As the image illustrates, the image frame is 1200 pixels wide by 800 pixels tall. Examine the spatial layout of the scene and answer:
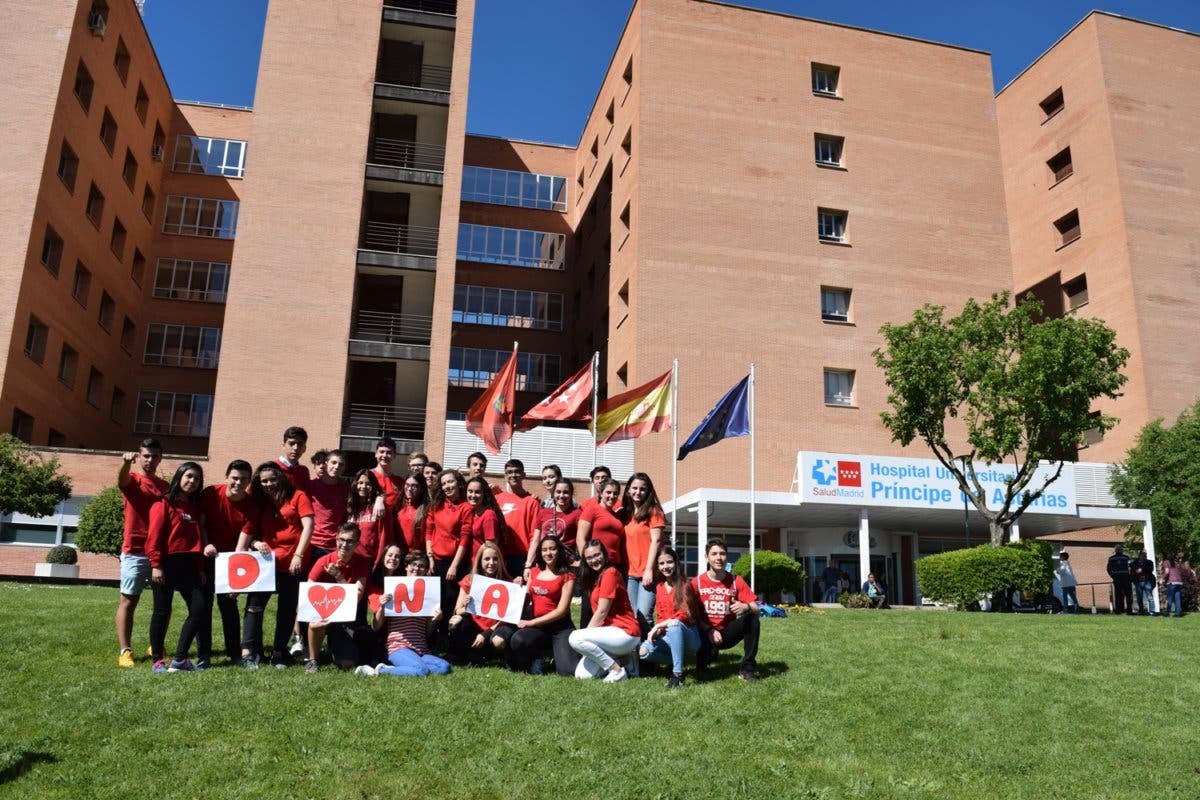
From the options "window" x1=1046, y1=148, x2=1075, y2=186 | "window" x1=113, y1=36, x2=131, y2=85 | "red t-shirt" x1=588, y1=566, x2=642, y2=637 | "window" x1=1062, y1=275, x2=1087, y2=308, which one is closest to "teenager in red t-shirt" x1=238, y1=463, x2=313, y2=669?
"red t-shirt" x1=588, y1=566, x2=642, y2=637

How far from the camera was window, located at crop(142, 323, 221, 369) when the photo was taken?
39.9 m

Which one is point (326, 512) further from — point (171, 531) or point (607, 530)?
point (607, 530)

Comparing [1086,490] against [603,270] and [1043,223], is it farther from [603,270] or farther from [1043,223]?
[603,270]

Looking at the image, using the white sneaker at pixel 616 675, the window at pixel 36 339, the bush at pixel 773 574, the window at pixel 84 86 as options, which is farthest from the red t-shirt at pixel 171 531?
the window at pixel 84 86

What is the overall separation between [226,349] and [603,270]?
50.0 feet

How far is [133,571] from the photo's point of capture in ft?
28.9

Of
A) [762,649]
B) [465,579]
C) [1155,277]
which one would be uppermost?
[1155,277]

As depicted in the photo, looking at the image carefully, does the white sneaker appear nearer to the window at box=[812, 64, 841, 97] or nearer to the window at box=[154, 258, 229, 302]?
the window at box=[812, 64, 841, 97]

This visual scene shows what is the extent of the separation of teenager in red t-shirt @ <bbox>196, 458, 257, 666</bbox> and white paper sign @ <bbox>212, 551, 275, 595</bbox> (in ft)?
0.47

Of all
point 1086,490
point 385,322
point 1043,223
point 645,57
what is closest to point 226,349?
point 385,322

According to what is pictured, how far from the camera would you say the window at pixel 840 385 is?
108 feet

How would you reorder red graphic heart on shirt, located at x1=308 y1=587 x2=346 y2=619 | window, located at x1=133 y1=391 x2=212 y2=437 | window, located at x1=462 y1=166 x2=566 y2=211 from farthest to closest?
window, located at x1=462 y1=166 x2=566 y2=211
window, located at x1=133 y1=391 x2=212 y2=437
red graphic heart on shirt, located at x1=308 y1=587 x2=346 y2=619

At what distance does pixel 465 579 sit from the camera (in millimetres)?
9820

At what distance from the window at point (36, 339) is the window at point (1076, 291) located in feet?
128
